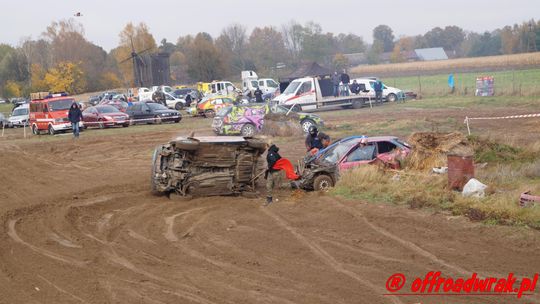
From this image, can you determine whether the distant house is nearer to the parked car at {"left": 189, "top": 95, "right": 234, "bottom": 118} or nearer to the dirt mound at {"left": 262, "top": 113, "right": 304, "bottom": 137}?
the parked car at {"left": 189, "top": 95, "right": 234, "bottom": 118}

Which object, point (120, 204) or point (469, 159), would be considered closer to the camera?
point (469, 159)

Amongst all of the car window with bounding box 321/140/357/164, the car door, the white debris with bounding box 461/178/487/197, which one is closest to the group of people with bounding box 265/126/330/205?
the car window with bounding box 321/140/357/164

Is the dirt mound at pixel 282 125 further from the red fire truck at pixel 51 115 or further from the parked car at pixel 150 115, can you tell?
the red fire truck at pixel 51 115

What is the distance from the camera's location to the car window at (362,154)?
15.0 m

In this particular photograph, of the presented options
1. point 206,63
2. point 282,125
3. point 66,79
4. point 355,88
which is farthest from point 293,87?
point 66,79

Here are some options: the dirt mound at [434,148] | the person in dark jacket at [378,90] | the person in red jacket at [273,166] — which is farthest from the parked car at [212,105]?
the person in red jacket at [273,166]

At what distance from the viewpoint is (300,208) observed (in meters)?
12.9

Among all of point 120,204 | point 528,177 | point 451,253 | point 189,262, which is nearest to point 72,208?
point 120,204

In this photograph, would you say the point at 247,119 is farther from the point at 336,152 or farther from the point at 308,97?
the point at 336,152

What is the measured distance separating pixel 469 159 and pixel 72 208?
27.7 ft

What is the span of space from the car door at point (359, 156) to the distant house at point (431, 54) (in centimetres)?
12795

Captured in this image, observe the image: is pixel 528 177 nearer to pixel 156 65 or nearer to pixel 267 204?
pixel 267 204

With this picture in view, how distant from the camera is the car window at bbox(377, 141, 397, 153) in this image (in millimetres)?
15211

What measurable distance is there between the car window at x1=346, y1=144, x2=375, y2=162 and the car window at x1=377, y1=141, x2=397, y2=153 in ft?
0.62
